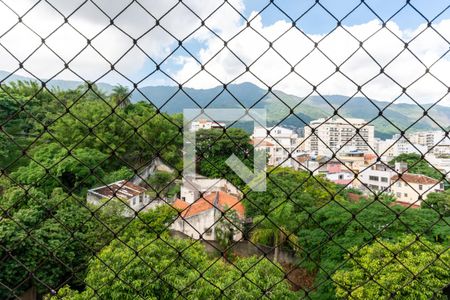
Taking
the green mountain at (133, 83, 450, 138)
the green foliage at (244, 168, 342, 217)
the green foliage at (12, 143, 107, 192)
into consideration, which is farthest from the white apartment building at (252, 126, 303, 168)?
the green foliage at (12, 143, 107, 192)

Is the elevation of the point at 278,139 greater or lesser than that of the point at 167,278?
greater

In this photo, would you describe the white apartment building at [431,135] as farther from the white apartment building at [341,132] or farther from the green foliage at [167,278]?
the green foliage at [167,278]

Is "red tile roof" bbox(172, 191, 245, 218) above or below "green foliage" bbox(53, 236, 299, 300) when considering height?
below

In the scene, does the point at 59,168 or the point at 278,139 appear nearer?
the point at 278,139

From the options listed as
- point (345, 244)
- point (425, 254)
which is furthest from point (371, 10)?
point (345, 244)

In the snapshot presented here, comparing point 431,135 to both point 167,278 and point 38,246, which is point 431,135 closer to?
point 167,278

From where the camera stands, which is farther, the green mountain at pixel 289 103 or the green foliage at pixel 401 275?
the green foliage at pixel 401 275

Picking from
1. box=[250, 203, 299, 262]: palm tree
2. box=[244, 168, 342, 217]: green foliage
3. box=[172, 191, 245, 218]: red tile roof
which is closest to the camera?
Result: box=[250, 203, 299, 262]: palm tree

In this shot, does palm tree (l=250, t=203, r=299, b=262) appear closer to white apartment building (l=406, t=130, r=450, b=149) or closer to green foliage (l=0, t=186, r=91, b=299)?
white apartment building (l=406, t=130, r=450, b=149)

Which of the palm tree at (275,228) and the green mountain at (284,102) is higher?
the green mountain at (284,102)

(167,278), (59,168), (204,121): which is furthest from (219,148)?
(167,278)

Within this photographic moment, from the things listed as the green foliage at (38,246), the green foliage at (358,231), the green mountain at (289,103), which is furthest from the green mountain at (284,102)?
the green foliage at (358,231)
